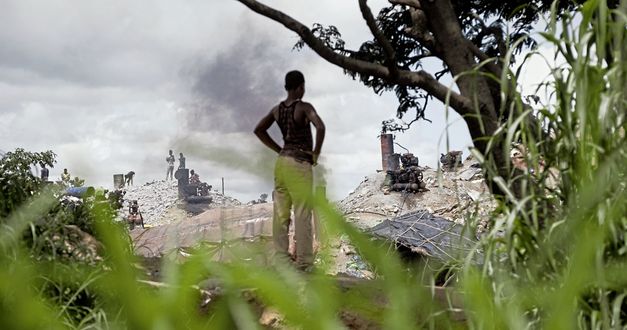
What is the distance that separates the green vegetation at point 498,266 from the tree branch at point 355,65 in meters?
3.62

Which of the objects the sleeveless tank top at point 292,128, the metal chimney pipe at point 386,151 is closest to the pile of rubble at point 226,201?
the sleeveless tank top at point 292,128

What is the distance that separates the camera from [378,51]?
1116cm

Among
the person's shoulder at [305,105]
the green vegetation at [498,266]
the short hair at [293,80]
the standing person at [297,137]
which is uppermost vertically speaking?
the short hair at [293,80]

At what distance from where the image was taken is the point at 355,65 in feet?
24.1

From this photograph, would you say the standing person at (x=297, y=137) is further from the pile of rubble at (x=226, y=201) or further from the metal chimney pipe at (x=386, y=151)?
the metal chimney pipe at (x=386, y=151)

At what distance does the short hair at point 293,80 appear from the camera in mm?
5711

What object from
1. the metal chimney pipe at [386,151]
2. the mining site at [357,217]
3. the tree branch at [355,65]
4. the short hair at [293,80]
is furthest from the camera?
the metal chimney pipe at [386,151]

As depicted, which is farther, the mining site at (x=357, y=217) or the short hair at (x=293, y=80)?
the short hair at (x=293, y=80)

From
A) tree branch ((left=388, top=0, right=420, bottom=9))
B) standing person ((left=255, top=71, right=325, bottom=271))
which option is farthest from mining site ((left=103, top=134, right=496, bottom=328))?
tree branch ((left=388, top=0, right=420, bottom=9))

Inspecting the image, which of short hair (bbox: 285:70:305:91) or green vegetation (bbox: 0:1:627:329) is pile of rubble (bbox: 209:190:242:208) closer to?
green vegetation (bbox: 0:1:627:329)

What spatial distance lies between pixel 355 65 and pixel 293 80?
1.72 m

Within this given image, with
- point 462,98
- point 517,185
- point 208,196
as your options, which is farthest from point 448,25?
point 208,196

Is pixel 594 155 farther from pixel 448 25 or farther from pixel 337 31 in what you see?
pixel 337 31

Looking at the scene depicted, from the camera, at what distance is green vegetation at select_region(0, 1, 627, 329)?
0.35 meters
